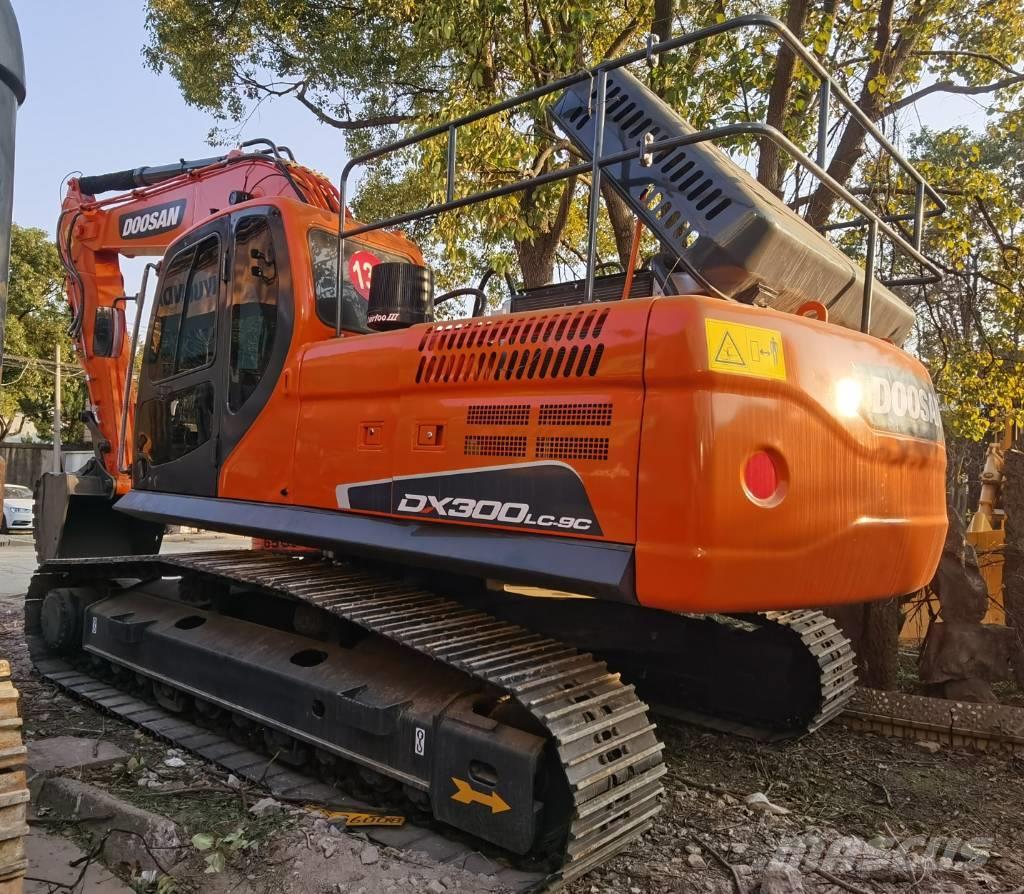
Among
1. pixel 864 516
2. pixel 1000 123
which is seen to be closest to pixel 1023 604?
pixel 864 516

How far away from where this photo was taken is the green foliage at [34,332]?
80.3 feet

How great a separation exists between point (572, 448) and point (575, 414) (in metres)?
0.12

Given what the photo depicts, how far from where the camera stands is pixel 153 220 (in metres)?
6.75

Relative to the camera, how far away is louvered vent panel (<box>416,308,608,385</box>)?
3.04 meters

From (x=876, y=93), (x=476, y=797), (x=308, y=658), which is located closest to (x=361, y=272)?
(x=308, y=658)

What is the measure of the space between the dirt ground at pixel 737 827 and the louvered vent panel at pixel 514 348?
180 cm

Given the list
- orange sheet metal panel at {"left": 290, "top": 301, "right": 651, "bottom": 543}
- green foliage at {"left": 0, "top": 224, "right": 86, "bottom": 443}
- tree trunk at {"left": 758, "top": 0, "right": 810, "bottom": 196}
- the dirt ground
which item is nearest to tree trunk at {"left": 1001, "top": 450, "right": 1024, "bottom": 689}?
the dirt ground

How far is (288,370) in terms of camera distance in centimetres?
421

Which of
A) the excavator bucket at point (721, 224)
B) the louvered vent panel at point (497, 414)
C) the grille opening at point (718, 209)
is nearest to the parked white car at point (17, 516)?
the louvered vent panel at point (497, 414)

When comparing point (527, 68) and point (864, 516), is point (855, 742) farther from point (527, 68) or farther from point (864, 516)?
point (527, 68)

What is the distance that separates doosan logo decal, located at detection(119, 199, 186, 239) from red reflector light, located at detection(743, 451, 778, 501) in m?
5.29

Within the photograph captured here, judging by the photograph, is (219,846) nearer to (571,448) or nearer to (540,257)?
(571,448)

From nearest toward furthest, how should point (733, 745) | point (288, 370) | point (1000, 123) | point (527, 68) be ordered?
point (288, 370)
point (733, 745)
point (527, 68)
point (1000, 123)

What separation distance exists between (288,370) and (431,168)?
11.4ft
